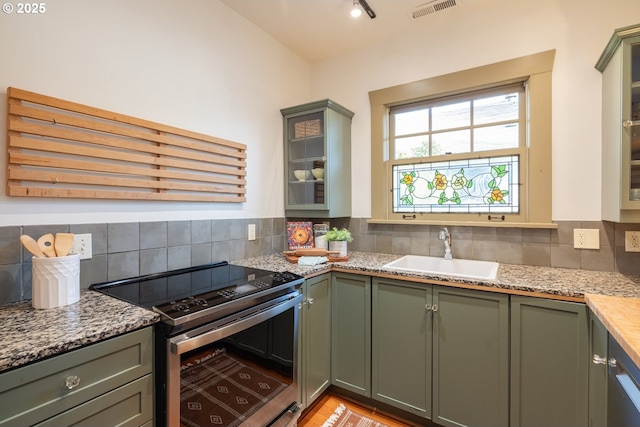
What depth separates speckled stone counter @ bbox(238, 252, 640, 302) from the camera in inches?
54.9

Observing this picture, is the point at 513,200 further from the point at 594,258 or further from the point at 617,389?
the point at 617,389

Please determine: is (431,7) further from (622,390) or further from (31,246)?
(31,246)

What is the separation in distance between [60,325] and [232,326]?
1.88ft

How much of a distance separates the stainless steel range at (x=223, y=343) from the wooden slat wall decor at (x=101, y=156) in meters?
0.48

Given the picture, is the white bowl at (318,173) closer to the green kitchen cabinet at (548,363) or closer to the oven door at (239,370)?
the oven door at (239,370)

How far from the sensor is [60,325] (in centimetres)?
96

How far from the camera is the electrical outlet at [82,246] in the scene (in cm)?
136

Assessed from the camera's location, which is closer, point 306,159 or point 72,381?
point 72,381

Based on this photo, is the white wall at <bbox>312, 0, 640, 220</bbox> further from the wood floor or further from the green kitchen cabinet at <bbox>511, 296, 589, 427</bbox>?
the wood floor

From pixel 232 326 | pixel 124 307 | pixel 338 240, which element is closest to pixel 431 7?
pixel 338 240

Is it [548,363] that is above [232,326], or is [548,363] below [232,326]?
below

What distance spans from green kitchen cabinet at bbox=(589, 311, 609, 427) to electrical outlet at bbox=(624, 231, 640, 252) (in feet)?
2.25

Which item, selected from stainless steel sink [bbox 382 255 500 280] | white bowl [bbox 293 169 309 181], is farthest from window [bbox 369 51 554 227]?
white bowl [bbox 293 169 309 181]

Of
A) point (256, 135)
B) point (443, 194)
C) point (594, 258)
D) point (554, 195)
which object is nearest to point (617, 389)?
point (594, 258)
